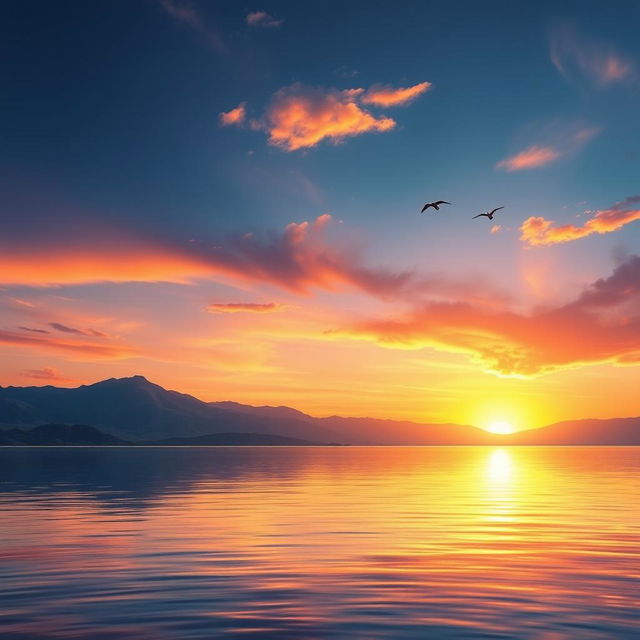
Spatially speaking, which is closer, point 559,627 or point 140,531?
point 559,627

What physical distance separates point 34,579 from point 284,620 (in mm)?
11002

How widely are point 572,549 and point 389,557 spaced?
9583 millimetres

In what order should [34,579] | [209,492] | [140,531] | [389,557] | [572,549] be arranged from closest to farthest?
[34,579] → [389,557] → [572,549] → [140,531] → [209,492]

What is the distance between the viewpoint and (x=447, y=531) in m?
41.5

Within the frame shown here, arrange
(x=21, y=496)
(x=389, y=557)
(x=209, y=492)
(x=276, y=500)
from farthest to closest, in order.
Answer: (x=209, y=492) → (x=21, y=496) → (x=276, y=500) → (x=389, y=557)

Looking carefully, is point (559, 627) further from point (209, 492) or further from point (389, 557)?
point (209, 492)

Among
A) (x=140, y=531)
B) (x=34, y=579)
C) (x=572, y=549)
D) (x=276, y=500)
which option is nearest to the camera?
(x=34, y=579)

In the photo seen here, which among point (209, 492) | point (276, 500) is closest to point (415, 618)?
point (276, 500)

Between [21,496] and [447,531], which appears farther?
[21,496]

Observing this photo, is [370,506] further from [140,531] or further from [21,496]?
[21,496]

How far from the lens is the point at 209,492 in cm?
7406

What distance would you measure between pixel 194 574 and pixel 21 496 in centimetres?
4734

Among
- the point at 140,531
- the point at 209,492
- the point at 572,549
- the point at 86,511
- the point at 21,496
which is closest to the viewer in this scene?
the point at 572,549

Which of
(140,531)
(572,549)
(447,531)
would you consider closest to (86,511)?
(140,531)
